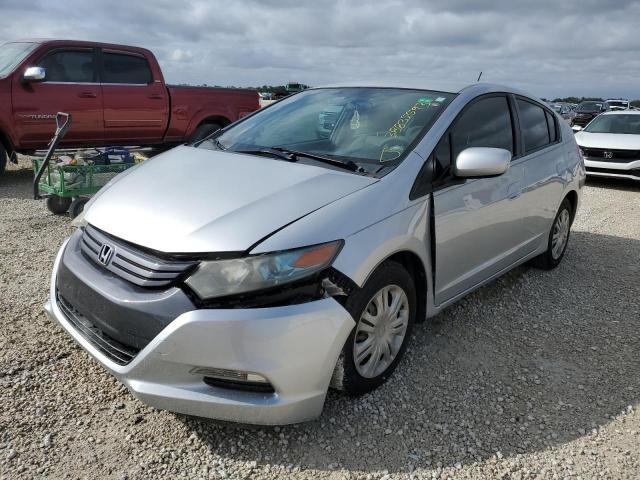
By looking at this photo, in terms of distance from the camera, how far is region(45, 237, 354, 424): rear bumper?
87.0 inches

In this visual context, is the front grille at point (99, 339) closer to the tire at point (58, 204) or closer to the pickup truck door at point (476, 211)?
the pickup truck door at point (476, 211)

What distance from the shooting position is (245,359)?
87.8 inches

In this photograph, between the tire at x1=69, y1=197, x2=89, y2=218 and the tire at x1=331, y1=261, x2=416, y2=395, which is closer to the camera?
the tire at x1=331, y1=261, x2=416, y2=395

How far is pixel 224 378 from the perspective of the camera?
2.30 metres

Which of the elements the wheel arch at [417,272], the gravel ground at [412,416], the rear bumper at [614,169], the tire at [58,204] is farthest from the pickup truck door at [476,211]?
the rear bumper at [614,169]

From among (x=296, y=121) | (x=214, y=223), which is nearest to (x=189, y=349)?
(x=214, y=223)

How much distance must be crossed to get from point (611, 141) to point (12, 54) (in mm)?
9960

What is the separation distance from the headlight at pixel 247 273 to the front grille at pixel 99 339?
459 millimetres

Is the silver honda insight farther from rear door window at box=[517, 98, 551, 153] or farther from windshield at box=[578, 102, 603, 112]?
windshield at box=[578, 102, 603, 112]

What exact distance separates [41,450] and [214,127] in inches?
301

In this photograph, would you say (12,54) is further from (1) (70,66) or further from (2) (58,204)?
(2) (58,204)

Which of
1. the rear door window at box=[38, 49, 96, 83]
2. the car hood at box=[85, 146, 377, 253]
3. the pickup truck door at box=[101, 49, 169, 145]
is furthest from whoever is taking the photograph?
the pickup truck door at box=[101, 49, 169, 145]

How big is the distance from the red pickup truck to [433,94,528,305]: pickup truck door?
6267 millimetres

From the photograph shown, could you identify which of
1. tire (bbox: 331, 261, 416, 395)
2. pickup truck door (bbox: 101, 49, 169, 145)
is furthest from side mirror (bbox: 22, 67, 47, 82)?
tire (bbox: 331, 261, 416, 395)
